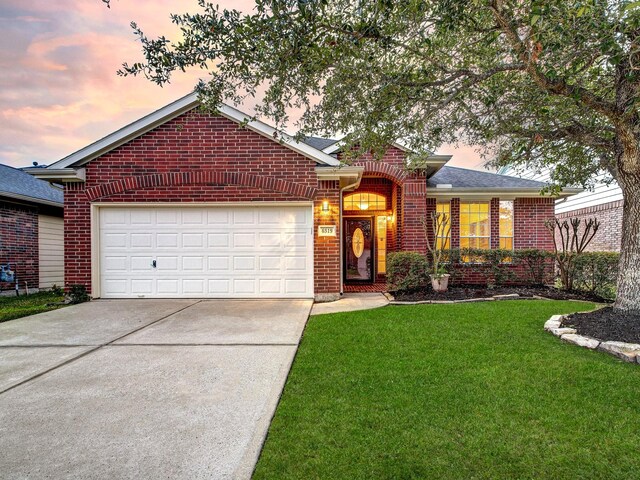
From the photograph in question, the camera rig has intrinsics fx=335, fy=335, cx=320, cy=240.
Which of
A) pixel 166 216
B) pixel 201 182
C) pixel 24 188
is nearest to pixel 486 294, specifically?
pixel 201 182

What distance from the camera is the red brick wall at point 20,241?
32.4 ft

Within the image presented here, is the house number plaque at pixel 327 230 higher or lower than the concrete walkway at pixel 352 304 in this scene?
higher

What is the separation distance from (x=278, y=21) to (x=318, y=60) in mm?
734

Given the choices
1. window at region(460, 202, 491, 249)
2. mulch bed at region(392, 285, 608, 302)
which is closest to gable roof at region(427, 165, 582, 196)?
window at region(460, 202, 491, 249)

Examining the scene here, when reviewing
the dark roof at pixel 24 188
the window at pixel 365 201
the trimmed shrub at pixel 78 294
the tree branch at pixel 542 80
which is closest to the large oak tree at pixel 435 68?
the tree branch at pixel 542 80

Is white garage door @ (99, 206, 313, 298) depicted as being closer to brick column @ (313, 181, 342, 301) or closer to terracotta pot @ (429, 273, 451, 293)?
brick column @ (313, 181, 342, 301)

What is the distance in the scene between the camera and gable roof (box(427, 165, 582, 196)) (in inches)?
404

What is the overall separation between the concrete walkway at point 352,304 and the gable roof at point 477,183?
13.3 ft

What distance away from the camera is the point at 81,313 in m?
6.64

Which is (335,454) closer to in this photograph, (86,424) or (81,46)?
(86,424)

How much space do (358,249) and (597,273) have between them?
6.34 meters

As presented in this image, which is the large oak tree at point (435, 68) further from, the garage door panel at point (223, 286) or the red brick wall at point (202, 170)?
the garage door panel at point (223, 286)

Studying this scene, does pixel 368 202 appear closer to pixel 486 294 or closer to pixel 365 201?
pixel 365 201

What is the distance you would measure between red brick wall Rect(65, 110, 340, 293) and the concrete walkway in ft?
1.66
